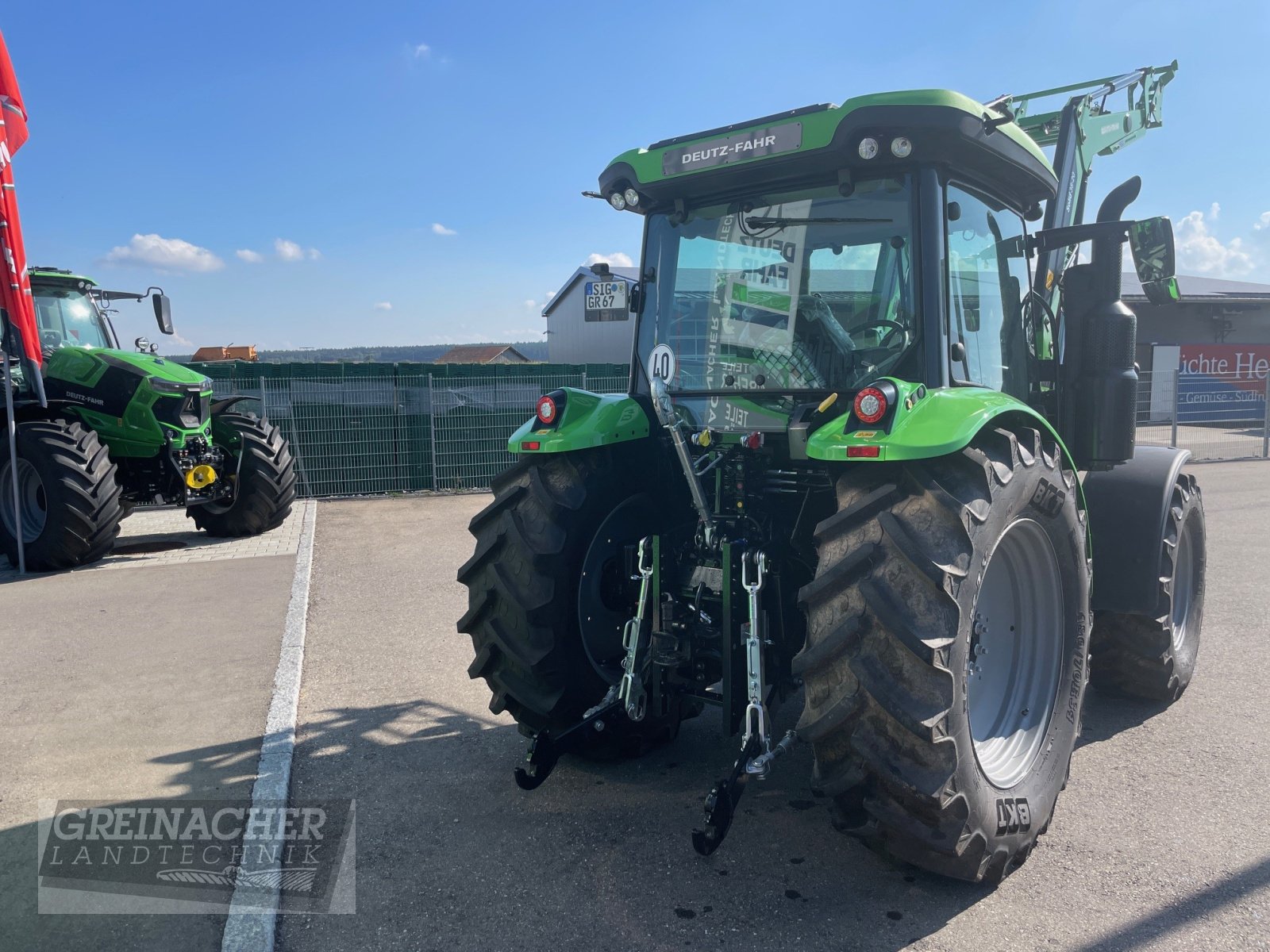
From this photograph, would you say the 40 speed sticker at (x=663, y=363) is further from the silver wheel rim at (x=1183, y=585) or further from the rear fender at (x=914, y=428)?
the silver wheel rim at (x=1183, y=585)

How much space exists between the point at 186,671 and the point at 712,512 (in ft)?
11.6

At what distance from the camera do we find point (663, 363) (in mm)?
3408

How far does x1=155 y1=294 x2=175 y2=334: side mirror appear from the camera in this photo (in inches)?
368

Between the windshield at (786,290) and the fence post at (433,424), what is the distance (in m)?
9.13

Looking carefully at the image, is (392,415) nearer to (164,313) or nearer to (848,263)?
(164,313)

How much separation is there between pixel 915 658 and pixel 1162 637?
7.83 ft

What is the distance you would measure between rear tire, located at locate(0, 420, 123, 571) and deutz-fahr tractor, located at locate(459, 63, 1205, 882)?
579 cm

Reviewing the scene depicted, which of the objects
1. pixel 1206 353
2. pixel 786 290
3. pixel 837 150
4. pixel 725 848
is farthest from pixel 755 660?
pixel 1206 353

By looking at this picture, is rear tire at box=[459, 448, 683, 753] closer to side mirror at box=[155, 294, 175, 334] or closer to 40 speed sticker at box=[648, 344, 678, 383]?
40 speed sticker at box=[648, 344, 678, 383]

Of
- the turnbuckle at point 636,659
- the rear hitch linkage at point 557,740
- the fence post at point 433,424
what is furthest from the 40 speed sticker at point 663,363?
the fence post at point 433,424

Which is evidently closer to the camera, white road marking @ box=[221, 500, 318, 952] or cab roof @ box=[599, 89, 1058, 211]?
A: white road marking @ box=[221, 500, 318, 952]

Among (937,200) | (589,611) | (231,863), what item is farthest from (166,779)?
(937,200)

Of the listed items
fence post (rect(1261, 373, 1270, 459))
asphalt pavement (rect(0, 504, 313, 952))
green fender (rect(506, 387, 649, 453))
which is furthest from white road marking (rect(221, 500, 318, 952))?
fence post (rect(1261, 373, 1270, 459))

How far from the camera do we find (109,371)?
8562 millimetres
